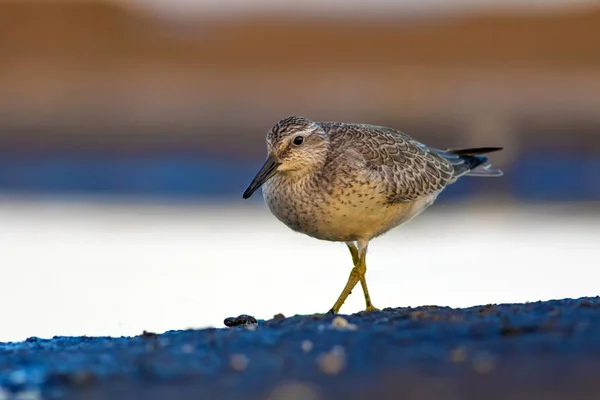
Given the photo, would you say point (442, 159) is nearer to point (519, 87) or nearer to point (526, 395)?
point (526, 395)

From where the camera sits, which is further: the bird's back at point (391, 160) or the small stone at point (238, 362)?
the bird's back at point (391, 160)

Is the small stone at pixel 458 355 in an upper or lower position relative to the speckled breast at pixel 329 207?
lower

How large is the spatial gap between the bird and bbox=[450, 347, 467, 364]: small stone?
3.03 meters

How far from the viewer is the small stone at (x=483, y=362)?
4.61 m

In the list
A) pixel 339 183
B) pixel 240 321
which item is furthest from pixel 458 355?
pixel 339 183

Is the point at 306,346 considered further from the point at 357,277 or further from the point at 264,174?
the point at 357,277

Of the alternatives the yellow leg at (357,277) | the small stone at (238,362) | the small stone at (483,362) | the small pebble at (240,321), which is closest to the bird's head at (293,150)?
the yellow leg at (357,277)

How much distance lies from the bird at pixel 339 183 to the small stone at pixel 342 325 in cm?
177

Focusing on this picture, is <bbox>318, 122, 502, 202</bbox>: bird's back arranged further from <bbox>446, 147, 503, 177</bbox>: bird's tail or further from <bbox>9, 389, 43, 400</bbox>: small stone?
<bbox>9, 389, 43, 400</bbox>: small stone

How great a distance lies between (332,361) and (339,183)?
10.4 ft

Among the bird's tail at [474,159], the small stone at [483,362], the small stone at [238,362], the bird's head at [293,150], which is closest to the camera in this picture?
the small stone at [483,362]

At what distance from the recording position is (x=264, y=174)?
803 cm

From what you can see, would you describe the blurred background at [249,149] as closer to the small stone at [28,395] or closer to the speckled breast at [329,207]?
the speckled breast at [329,207]

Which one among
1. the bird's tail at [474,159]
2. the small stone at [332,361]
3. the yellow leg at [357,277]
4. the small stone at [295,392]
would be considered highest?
the bird's tail at [474,159]
